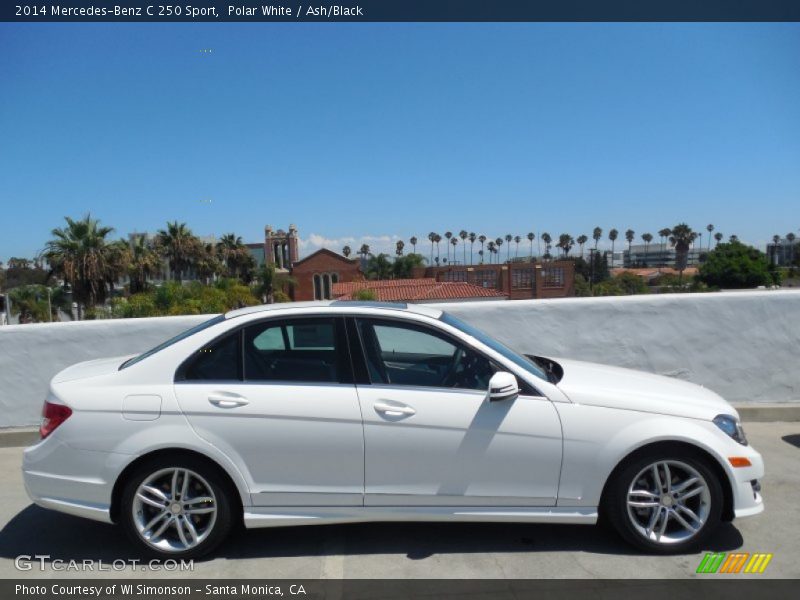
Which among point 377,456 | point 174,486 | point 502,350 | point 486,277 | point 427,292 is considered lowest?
point 427,292

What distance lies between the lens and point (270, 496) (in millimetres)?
3504

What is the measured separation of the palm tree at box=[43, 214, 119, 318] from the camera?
1715 inches

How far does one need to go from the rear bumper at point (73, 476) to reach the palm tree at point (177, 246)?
6639cm

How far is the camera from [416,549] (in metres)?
3.65

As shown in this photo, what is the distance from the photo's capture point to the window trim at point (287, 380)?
141 inches

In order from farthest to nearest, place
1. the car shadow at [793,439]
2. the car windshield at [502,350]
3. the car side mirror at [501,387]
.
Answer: the car shadow at [793,439] → the car windshield at [502,350] → the car side mirror at [501,387]

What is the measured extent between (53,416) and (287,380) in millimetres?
1396

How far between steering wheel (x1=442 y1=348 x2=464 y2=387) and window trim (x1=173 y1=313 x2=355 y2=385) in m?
0.58

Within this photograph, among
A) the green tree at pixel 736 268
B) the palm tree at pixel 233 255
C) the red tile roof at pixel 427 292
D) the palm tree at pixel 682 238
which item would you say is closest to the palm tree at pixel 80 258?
the red tile roof at pixel 427 292

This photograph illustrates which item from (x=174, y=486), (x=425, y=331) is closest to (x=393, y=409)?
(x=425, y=331)

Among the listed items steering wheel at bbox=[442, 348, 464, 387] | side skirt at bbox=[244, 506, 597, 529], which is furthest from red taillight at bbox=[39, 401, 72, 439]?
steering wheel at bbox=[442, 348, 464, 387]

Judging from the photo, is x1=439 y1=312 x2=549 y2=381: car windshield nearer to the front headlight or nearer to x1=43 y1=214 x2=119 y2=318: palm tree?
the front headlight

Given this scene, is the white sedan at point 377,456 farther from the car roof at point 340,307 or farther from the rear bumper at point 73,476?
the car roof at point 340,307

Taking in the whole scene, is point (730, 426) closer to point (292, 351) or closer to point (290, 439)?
point (290, 439)
